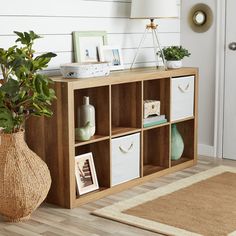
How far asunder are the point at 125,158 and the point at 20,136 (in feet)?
2.99

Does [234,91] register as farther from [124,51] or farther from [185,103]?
[124,51]

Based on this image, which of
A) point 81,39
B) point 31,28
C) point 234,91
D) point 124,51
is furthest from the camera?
point 234,91

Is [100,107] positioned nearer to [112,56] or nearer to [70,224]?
[112,56]

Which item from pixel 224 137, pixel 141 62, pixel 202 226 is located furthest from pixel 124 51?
pixel 202 226

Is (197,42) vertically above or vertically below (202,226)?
above

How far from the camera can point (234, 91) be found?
14.6ft

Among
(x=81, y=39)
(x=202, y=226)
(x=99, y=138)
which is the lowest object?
(x=202, y=226)

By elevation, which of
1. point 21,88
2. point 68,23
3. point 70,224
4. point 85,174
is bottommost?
point 70,224

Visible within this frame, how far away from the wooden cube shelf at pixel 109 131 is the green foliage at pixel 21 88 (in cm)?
22

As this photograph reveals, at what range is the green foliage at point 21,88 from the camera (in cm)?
284

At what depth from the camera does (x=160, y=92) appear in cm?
407

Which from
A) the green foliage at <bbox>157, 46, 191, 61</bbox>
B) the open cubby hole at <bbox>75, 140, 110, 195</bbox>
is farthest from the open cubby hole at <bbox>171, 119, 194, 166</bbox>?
the open cubby hole at <bbox>75, 140, 110, 195</bbox>

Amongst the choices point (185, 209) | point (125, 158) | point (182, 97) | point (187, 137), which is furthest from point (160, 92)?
point (185, 209)

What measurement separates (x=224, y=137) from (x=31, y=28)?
2046 mm
